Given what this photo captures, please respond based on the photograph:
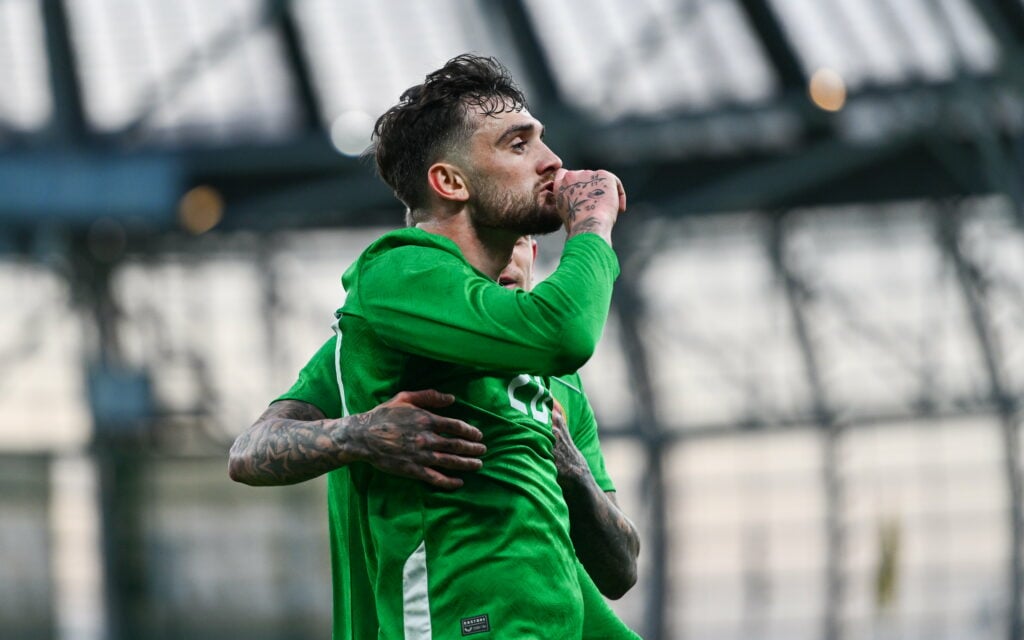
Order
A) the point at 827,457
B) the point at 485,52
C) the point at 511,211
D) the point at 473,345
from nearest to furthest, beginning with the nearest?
the point at 473,345, the point at 511,211, the point at 485,52, the point at 827,457

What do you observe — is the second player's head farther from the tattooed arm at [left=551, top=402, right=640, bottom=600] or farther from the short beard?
the tattooed arm at [left=551, top=402, right=640, bottom=600]

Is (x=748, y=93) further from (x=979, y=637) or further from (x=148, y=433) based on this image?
(x=979, y=637)

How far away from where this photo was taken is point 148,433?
103 feet

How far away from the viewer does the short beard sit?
380 cm

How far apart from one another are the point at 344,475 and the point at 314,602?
30220 millimetres

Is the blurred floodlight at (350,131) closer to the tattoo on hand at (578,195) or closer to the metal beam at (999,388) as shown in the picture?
the metal beam at (999,388)

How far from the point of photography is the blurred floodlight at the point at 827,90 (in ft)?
82.2

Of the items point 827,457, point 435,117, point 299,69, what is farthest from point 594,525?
point 827,457

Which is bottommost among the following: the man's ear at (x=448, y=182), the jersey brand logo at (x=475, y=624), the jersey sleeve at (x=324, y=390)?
the jersey brand logo at (x=475, y=624)

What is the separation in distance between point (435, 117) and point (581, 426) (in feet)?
3.52

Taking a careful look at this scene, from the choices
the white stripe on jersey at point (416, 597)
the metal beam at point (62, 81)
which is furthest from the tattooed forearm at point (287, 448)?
the metal beam at point (62, 81)

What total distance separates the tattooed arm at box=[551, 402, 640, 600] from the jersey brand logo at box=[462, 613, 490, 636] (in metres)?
0.57

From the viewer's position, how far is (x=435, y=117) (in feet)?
12.7

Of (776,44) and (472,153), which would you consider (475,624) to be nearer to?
(472,153)
